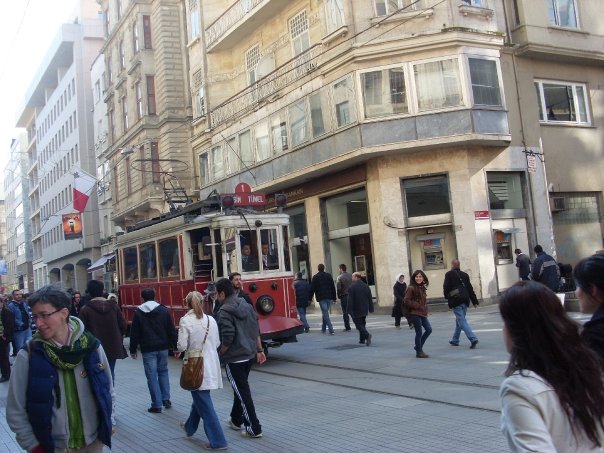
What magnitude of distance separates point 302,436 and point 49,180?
68147 mm

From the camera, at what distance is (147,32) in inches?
1427

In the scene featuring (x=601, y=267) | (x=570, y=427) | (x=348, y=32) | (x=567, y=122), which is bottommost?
(x=570, y=427)

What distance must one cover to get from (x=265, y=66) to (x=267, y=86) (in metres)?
1.28

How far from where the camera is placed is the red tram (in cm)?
1332

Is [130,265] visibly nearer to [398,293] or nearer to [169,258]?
[169,258]

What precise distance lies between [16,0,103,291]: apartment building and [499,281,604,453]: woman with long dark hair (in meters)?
46.5

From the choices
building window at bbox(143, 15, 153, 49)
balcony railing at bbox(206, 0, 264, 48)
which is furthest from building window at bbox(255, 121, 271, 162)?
building window at bbox(143, 15, 153, 49)

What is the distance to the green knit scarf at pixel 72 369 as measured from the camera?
370 cm

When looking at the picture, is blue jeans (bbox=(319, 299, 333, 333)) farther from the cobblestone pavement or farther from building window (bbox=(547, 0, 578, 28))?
building window (bbox=(547, 0, 578, 28))

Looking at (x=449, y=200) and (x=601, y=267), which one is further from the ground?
(x=449, y=200)

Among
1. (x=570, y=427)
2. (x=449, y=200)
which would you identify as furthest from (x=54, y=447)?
(x=449, y=200)

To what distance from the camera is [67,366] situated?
12.2 ft

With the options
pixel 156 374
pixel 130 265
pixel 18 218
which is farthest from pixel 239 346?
pixel 18 218

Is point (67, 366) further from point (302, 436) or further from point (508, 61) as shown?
point (508, 61)
